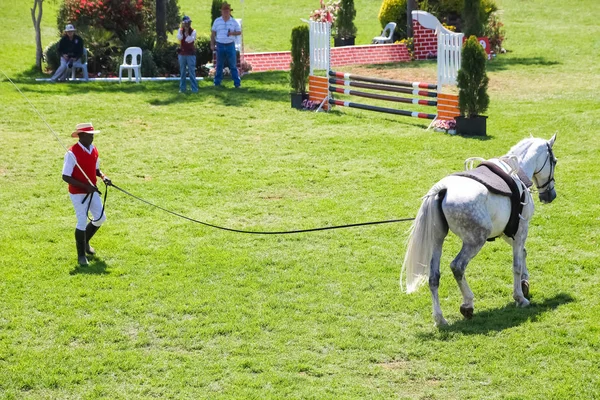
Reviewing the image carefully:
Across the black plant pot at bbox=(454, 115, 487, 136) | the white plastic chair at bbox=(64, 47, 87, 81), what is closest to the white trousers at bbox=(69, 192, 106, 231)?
the black plant pot at bbox=(454, 115, 487, 136)

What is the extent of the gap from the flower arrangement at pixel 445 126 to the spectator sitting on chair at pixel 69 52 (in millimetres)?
10126

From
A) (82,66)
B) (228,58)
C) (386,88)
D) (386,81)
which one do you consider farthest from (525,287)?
(82,66)

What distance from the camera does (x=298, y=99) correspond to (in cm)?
2000

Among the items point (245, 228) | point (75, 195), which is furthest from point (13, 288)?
point (245, 228)

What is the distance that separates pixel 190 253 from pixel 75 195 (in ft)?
5.20

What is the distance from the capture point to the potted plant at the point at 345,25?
2916 centimetres

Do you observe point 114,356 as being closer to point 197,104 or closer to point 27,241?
point 27,241

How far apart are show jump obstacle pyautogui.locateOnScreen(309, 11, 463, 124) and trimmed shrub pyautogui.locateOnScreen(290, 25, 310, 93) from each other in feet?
0.90

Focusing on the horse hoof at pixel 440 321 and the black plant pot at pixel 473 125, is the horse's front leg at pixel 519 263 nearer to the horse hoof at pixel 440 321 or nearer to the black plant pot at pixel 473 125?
the horse hoof at pixel 440 321

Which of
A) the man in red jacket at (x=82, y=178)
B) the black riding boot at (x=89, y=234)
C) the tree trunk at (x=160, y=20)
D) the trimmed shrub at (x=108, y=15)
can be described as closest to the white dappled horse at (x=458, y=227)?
the man in red jacket at (x=82, y=178)

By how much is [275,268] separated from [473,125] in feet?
24.8

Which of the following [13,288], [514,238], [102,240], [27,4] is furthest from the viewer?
[27,4]

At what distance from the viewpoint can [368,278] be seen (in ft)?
32.2

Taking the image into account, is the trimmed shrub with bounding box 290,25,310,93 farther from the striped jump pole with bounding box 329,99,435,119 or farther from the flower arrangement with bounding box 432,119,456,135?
the flower arrangement with bounding box 432,119,456,135
